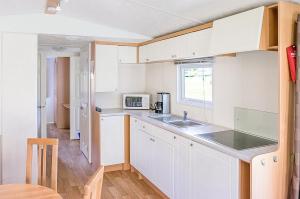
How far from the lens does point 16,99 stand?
356 centimetres

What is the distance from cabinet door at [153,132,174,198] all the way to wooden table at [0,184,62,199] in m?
1.44

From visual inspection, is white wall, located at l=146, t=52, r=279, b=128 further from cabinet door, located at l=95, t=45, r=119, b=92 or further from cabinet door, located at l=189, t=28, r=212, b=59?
cabinet door, located at l=95, t=45, r=119, b=92

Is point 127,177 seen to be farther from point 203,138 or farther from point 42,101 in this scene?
point 42,101

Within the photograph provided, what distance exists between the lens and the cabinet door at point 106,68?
428 cm

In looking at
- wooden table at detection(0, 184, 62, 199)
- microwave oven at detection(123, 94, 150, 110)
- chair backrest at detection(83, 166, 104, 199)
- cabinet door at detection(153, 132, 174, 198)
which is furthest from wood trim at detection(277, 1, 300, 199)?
microwave oven at detection(123, 94, 150, 110)

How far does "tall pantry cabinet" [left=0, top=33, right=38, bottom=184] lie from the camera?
350 centimetres

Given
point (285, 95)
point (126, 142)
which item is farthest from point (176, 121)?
point (285, 95)

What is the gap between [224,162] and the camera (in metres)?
2.21

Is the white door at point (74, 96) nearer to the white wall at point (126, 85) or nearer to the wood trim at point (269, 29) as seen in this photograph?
the white wall at point (126, 85)

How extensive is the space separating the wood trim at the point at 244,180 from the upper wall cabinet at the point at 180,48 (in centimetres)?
116

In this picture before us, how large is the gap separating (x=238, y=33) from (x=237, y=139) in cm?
93

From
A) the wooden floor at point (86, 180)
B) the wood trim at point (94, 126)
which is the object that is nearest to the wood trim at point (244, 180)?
the wooden floor at point (86, 180)

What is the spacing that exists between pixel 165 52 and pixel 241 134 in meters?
1.49

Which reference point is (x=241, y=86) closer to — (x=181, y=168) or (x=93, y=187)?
(x=181, y=168)
